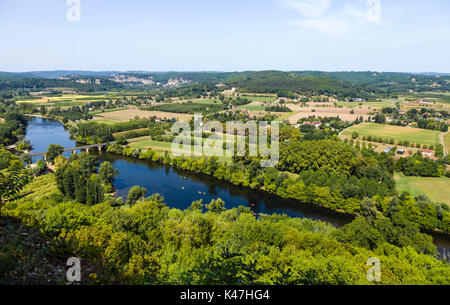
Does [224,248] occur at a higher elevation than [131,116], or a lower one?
lower

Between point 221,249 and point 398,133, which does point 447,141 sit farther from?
point 221,249

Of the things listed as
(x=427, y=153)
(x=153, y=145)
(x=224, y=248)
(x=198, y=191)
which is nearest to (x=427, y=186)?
(x=427, y=153)

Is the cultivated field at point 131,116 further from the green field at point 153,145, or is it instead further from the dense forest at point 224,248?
the dense forest at point 224,248

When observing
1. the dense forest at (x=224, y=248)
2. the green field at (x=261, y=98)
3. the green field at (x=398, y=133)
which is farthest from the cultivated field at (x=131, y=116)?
the dense forest at (x=224, y=248)

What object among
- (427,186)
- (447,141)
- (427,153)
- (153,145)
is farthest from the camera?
(447,141)

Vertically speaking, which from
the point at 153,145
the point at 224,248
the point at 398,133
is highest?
the point at 398,133
